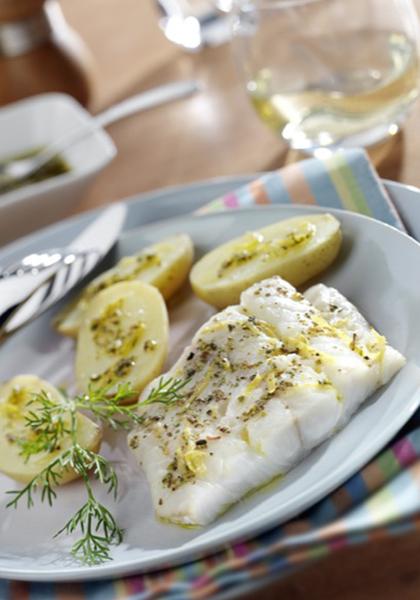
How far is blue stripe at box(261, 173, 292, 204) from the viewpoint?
1.54 metres

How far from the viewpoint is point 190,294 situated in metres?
1.50

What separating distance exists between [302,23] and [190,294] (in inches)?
20.9

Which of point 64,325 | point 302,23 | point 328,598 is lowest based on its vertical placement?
point 328,598

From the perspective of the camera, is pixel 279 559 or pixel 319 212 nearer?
pixel 279 559

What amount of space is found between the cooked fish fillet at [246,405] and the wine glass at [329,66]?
0.57m

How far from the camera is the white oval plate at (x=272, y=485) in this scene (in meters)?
1.04

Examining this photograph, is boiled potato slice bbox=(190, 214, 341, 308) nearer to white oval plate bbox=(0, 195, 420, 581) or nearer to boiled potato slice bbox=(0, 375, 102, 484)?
white oval plate bbox=(0, 195, 420, 581)

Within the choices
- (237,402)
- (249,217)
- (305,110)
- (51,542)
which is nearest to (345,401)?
(237,402)

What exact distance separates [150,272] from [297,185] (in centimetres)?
25

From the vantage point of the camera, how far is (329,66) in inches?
69.8

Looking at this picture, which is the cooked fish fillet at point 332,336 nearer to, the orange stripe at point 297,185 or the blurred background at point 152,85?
the orange stripe at point 297,185

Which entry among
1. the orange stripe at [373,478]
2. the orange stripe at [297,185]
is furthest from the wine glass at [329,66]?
the orange stripe at [373,478]

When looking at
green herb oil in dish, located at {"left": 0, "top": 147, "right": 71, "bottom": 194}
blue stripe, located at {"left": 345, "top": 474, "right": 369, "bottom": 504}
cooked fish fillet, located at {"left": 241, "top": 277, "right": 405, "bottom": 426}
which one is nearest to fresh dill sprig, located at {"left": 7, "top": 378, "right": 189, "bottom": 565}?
cooked fish fillet, located at {"left": 241, "top": 277, "right": 405, "bottom": 426}

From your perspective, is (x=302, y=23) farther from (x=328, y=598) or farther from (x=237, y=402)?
(x=328, y=598)
